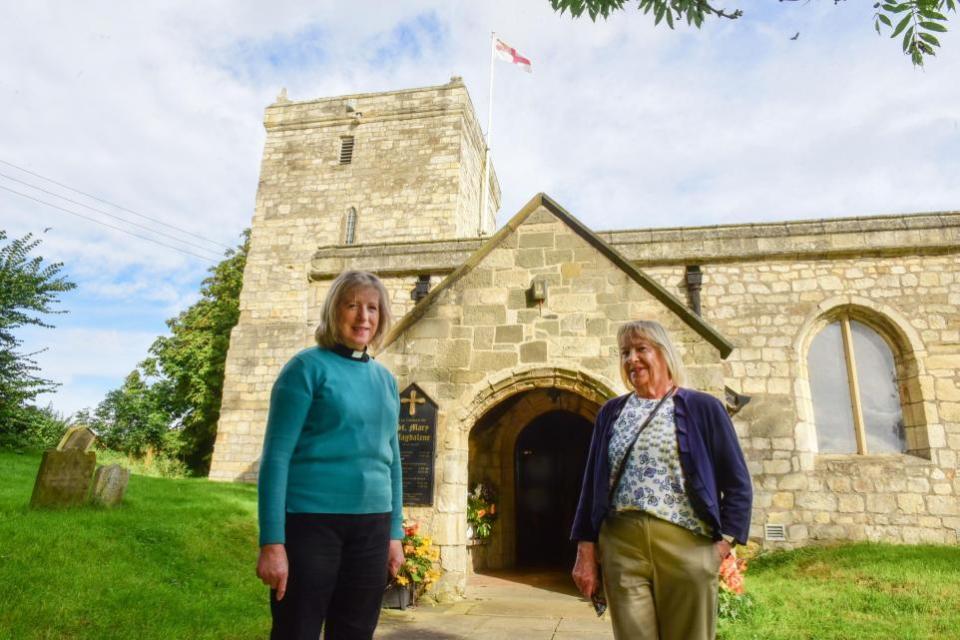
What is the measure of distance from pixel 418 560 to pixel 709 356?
3753mm

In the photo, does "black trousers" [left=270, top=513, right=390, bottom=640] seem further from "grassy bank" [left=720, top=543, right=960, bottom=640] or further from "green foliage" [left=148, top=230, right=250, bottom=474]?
"green foliage" [left=148, top=230, right=250, bottom=474]

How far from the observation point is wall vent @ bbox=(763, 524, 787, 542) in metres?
8.78

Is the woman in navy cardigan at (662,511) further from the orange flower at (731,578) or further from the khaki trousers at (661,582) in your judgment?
the orange flower at (731,578)

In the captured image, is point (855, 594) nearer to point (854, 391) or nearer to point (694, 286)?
point (854, 391)

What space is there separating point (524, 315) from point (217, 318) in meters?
19.8

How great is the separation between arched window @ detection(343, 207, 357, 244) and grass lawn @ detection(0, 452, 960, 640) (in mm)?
11529

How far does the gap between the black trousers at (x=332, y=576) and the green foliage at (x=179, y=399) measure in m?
21.5

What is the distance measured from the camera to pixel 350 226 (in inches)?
746

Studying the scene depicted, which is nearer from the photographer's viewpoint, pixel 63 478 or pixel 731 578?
pixel 731 578

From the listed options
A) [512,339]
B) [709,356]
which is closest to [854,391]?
[709,356]

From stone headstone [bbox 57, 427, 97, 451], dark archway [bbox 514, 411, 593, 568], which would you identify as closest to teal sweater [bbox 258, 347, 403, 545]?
stone headstone [bbox 57, 427, 97, 451]

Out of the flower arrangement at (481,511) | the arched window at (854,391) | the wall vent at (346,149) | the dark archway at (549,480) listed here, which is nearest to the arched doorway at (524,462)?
the dark archway at (549,480)

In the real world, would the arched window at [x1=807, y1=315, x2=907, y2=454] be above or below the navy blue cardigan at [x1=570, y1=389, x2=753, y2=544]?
above

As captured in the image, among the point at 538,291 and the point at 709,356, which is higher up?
the point at 538,291
